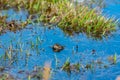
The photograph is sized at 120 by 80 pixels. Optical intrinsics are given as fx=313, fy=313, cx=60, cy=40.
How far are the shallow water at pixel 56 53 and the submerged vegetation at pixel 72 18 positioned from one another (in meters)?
0.19

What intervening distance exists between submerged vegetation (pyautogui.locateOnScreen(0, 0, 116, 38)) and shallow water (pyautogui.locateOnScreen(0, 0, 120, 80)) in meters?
0.19

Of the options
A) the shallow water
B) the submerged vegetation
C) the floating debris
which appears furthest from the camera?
the submerged vegetation

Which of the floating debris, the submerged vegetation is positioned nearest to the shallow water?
the floating debris

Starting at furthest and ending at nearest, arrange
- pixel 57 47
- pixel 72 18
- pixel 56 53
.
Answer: pixel 72 18, pixel 57 47, pixel 56 53

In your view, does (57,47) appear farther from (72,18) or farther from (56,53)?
(72,18)

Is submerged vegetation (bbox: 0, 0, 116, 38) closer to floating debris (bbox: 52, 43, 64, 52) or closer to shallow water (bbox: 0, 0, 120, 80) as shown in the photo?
shallow water (bbox: 0, 0, 120, 80)

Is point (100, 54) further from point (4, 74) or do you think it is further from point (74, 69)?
point (4, 74)

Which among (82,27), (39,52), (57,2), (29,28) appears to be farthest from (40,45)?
(57,2)

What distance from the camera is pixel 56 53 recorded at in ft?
15.9

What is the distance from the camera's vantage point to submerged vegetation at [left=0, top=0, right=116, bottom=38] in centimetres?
596

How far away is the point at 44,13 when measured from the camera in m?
6.45

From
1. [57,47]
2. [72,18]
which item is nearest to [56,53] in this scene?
[57,47]

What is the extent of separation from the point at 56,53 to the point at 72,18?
1.46m

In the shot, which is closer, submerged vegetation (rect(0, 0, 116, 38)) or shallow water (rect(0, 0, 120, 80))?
shallow water (rect(0, 0, 120, 80))
